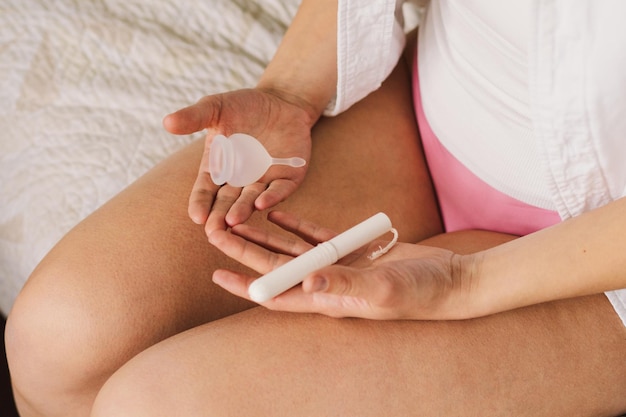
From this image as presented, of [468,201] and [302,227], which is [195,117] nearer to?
[302,227]

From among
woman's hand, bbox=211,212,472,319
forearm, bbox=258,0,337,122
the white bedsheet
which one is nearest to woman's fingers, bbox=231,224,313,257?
woman's hand, bbox=211,212,472,319

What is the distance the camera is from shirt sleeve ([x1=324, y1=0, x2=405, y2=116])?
2.51 feet

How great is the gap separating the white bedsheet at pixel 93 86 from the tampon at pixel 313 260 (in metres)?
0.45

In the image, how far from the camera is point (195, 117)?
690 mm

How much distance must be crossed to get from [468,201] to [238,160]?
294mm

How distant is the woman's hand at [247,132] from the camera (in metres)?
0.68

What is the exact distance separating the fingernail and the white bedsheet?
523mm

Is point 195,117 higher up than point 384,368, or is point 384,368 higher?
point 195,117

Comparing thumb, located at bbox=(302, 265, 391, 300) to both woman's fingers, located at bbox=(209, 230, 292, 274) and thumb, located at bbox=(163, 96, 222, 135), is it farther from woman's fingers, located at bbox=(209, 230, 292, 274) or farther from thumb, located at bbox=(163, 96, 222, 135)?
thumb, located at bbox=(163, 96, 222, 135)

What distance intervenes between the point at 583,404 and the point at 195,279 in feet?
1.32

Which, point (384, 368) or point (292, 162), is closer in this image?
point (384, 368)

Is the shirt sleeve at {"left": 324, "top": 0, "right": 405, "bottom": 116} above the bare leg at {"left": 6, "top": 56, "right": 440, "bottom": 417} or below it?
above

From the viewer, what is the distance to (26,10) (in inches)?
43.0

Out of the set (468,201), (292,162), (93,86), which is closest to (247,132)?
(292,162)
